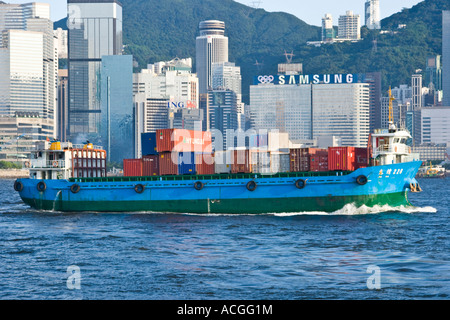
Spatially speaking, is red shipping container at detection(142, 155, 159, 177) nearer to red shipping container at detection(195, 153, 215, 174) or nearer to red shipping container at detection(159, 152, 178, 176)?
red shipping container at detection(159, 152, 178, 176)

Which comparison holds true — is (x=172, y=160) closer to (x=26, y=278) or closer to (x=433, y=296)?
(x=26, y=278)

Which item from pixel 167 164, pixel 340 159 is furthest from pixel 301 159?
pixel 167 164

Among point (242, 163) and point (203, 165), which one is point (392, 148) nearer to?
point (242, 163)

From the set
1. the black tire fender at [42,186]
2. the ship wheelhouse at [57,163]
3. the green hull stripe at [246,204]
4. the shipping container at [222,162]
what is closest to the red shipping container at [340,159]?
the green hull stripe at [246,204]

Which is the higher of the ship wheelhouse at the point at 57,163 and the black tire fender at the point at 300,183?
the ship wheelhouse at the point at 57,163

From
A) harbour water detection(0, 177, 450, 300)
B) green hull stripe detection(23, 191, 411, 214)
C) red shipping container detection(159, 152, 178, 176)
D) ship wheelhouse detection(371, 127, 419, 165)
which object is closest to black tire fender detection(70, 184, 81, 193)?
green hull stripe detection(23, 191, 411, 214)

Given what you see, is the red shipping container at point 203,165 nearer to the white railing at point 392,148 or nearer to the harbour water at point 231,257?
the harbour water at point 231,257
